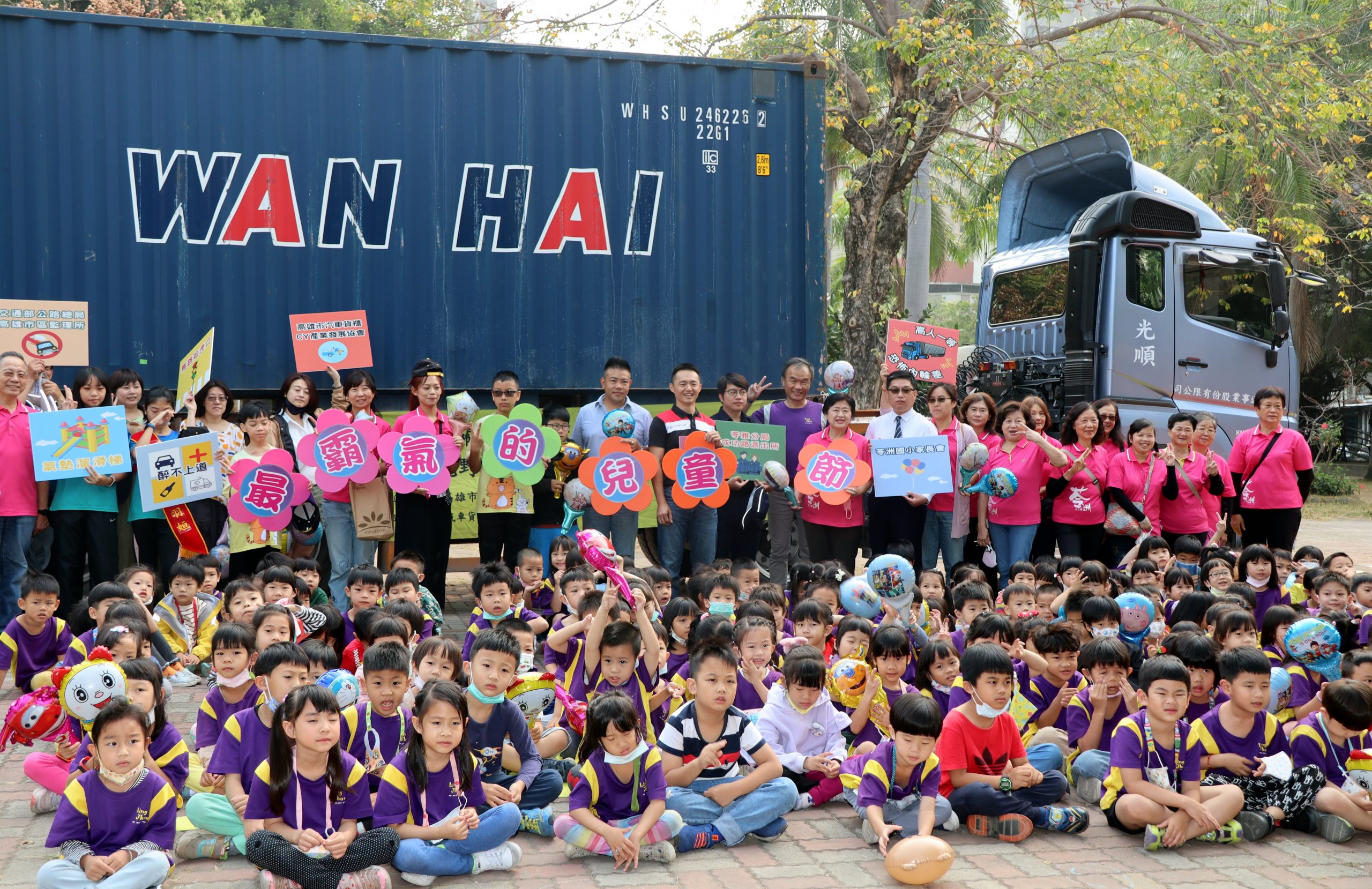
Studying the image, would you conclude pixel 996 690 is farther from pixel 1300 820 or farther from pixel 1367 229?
pixel 1367 229

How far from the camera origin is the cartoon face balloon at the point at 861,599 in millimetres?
5781

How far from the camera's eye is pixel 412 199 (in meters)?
7.71

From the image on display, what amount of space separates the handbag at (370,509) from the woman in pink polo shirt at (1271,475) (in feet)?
18.6

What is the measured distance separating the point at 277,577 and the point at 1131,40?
12454 millimetres

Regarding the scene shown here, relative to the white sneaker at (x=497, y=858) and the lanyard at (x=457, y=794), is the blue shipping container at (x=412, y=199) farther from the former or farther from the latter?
the white sneaker at (x=497, y=858)

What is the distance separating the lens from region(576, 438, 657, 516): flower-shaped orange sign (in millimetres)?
7031

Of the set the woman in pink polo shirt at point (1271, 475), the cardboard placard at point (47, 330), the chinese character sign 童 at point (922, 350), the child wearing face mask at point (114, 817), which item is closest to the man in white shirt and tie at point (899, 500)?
the chinese character sign 童 at point (922, 350)

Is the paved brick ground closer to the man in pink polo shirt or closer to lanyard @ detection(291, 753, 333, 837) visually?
lanyard @ detection(291, 753, 333, 837)

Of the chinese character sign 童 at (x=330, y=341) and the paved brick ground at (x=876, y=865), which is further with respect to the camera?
the chinese character sign 童 at (x=330, y=341)

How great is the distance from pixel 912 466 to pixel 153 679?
4547 mm

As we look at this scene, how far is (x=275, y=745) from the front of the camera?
3818 mm

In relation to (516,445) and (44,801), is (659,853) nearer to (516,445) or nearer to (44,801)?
(44,801)

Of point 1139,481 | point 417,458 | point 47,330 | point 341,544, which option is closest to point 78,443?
point 47,330

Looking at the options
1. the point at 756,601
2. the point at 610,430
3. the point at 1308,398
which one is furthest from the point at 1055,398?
the point at 1308,398
